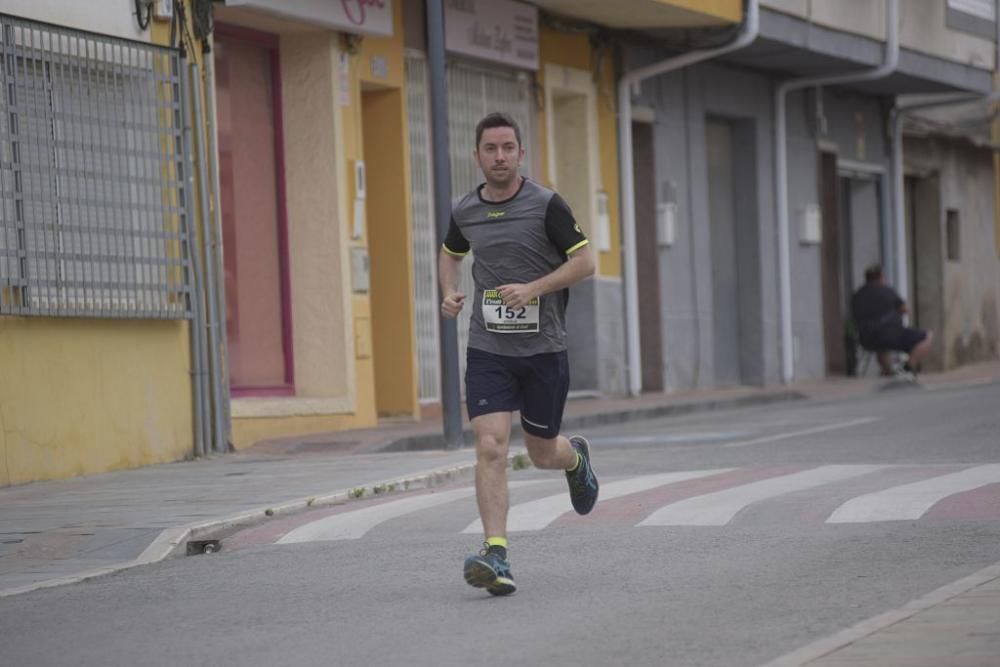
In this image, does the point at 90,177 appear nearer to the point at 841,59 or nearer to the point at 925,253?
the point at 841,59

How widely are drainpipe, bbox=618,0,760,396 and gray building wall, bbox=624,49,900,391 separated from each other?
0.46 m

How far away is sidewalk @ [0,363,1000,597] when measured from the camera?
10820mm

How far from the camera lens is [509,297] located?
343 inches

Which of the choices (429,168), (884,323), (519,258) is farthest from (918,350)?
(519,258)

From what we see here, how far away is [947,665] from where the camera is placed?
6.19 meters

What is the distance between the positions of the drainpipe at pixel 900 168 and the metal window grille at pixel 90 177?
61.8 ft

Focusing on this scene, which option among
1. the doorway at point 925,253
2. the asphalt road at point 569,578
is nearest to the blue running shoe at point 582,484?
the asphalt road at point 569,578

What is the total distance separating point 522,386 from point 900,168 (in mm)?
26209

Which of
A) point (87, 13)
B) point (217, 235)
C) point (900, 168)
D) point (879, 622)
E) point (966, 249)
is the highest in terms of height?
point (87, 13)

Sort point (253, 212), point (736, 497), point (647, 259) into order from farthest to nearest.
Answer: point (647, 259)
point (253, 212)
point (736, 497)

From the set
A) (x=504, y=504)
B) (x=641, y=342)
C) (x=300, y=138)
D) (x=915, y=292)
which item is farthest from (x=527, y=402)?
(x=915, y=292)

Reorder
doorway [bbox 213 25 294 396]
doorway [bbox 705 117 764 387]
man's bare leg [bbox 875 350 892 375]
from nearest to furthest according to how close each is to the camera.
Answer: doorway [bbox 213 25 294 396], doorway [bbox 705 117 764 387], man's bare leg [bbox 875 350 892 375]

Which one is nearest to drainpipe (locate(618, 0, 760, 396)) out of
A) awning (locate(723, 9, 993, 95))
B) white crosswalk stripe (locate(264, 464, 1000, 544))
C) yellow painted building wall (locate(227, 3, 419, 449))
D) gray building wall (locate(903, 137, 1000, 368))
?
awning (locate(723, 9, 993, 95))

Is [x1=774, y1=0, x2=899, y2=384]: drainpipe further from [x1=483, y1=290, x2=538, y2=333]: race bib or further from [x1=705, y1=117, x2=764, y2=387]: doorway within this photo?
[x1=483, y1=290, x2=538, y2=333]: race bib
